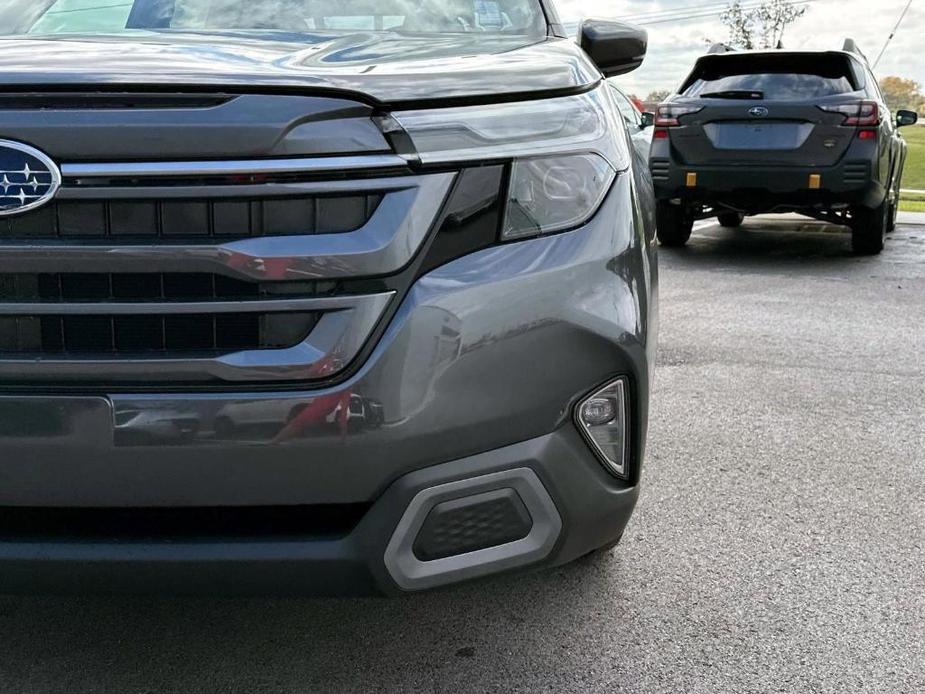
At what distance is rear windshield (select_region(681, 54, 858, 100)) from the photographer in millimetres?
7766

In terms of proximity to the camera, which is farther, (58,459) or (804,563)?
(804,563)

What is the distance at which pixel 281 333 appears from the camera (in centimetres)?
173

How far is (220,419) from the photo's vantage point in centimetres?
170

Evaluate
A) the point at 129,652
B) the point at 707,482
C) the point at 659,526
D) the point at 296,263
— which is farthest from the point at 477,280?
the point at 707,482

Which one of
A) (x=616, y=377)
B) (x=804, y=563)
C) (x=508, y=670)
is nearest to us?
(x=616, y=377)

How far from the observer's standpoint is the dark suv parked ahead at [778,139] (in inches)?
300

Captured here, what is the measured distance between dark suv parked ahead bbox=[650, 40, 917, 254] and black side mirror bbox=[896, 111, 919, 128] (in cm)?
118

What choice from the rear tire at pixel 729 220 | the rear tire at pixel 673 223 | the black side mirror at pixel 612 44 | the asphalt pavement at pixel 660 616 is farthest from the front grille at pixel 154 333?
the rear tire at pixel 729 220

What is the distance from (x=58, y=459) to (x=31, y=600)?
0.94 m

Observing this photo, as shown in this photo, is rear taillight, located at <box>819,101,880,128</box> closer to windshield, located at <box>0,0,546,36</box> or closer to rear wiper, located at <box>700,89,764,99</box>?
rear wiper, located at <box>700,89,764,99</box>

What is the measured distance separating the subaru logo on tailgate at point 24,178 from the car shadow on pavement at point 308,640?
99cm

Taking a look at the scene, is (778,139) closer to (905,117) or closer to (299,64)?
(905,117)

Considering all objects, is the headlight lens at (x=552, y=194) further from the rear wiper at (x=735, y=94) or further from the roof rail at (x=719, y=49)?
the roof rail at (x=719, y=49)

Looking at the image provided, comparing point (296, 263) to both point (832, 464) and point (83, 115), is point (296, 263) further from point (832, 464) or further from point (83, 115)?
point (832, 464)
